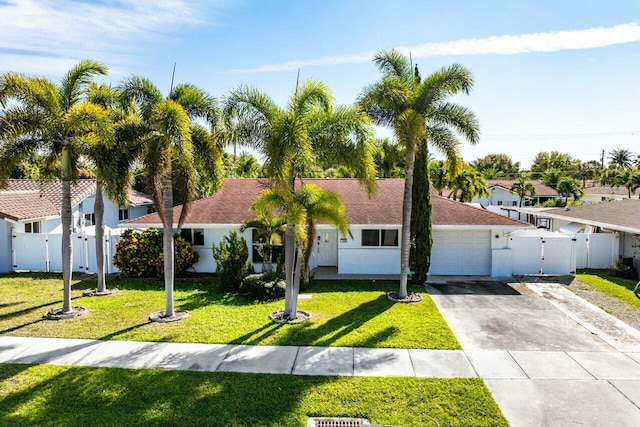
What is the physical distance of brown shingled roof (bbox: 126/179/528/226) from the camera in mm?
17578

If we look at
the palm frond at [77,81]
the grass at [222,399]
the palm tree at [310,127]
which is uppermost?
the palm frond at [77,81]

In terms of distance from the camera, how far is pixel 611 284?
54.5 feet

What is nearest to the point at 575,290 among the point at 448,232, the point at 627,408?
the point at 448,232

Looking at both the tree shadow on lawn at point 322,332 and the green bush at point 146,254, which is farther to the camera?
the green bush at point 146,254

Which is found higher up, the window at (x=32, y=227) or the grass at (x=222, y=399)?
the window at (x=32, y=227)

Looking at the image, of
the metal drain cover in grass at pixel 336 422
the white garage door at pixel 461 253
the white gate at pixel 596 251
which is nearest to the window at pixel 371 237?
the white garage door at pixel 461 253

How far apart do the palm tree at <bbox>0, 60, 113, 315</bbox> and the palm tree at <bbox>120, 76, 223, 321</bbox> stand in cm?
109

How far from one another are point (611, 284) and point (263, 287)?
13.6 meters

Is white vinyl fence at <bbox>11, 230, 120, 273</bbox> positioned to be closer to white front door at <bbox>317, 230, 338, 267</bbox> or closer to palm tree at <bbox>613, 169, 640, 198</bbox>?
white front door at <bbox>317, 230, 338, 267</bbox>

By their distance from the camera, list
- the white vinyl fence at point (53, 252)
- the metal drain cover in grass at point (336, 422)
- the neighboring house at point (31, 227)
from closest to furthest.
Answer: the metal drain cover in grass at point (336, 422) → the white vinyl fence at point (53, 252) → the neighboring house at point (31, 227)

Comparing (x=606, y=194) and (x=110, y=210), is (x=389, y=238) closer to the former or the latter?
(x=110, y=210)

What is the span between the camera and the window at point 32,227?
65.8 ft

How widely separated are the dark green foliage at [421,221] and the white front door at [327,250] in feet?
14.4

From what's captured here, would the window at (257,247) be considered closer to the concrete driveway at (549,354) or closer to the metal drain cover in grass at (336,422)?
the concrete driveway at (549,354)
